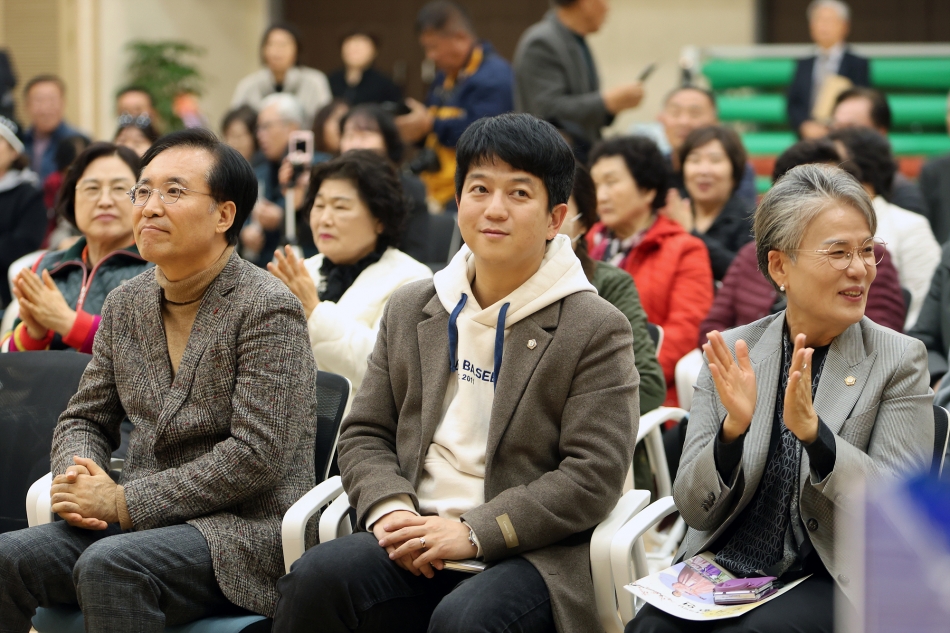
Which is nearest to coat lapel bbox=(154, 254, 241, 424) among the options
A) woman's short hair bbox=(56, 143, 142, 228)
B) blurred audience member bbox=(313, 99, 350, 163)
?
woman's short hair bbox=(56, 143, 142, 228)

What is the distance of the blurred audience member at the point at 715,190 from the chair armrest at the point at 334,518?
2310 mm

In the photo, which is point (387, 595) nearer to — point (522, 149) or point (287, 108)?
point (522, 149)

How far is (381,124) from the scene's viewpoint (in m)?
4.74

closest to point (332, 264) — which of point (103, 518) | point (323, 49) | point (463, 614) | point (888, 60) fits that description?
point (103, 518)

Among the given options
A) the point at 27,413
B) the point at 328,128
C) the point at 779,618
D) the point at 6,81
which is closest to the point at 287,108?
the point at 328,128

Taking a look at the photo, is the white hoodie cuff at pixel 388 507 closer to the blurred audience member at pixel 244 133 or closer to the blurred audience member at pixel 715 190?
the blurred audience member at pixel 715 190

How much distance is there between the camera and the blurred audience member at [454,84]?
18.2ft

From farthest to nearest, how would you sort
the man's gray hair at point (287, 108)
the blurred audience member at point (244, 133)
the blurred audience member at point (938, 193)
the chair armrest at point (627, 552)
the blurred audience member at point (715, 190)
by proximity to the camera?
the blurred audience member at point (244, 133) → the man's gray hair at point (287, 108) → the blurred audience member at point (938, 193) → the blurred audience member at point (715, 190) → the chair armrest at point (627, 552)

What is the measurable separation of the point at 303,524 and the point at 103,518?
428mm

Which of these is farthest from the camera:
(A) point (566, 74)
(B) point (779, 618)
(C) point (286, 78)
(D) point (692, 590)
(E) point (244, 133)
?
(C) point (286, 78)

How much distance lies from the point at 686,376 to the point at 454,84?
286 cm

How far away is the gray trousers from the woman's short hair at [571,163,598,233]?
149 centimetres

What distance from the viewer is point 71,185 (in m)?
3.40

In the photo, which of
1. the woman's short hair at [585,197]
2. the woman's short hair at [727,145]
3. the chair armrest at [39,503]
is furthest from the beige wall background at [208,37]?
the chair armrest at [39,503]
